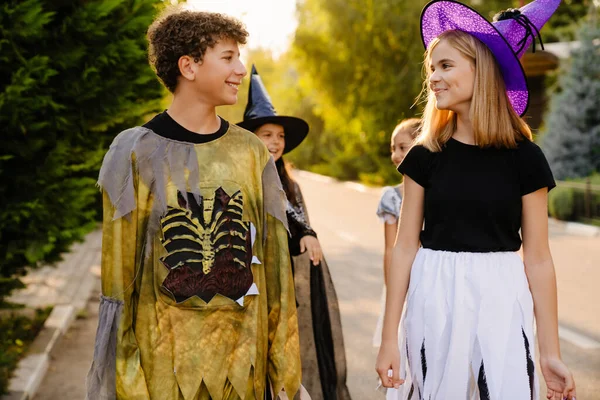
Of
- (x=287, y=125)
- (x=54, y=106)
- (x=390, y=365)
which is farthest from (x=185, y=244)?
(x=54, y=106)

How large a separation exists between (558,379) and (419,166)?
0.90 meters

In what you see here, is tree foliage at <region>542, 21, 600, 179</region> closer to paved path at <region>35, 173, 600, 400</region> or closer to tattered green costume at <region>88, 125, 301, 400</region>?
paved path at <region>35, 173, 600, 400</region>

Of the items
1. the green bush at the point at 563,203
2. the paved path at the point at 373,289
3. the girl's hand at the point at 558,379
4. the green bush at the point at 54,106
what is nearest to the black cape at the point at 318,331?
the paved path at the point at 373,289

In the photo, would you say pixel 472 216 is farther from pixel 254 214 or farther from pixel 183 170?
pixel 183 170

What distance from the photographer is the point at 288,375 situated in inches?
109

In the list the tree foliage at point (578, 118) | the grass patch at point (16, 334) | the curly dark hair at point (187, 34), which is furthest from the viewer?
the tree foliage at point (578, 118)

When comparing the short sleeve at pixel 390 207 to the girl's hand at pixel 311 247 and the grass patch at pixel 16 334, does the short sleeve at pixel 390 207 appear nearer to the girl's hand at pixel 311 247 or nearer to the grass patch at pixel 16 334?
the girl's hand at pixel 311 247

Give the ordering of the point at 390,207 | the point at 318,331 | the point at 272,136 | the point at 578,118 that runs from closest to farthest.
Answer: the point at 318,331 → the point at 272,136 → the point at 390,207 → the point at 578,118

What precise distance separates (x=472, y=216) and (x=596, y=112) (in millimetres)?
21265

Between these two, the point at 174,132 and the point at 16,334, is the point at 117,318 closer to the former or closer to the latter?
the point at 174,132

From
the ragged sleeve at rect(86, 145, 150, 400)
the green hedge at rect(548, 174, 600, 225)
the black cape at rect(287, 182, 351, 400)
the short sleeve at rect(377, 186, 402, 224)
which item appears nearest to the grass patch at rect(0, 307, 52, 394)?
the black cape at rect(287, 182, 351, 400)

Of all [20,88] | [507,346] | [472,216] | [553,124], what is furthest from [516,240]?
[553,124]

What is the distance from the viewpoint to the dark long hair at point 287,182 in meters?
4.54

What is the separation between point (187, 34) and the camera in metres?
2.63
